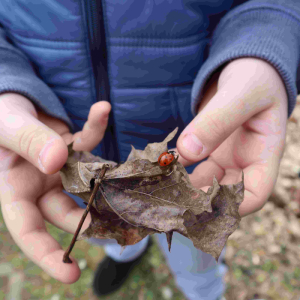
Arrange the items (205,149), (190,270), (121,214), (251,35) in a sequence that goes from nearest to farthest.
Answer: (121,214) < (205,149) < (251,35) < (190,270)

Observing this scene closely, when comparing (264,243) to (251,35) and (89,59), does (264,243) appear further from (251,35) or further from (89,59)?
(89,59)

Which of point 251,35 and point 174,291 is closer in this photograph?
point 251,35

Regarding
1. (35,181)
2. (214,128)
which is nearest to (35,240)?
(35,181)

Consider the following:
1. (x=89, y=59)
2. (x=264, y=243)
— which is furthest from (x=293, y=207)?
(x=89, y=59)

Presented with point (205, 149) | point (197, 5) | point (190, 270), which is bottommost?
point (190, 270)

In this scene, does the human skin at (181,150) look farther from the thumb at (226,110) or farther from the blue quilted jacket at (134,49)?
the blue quilted jacket at (134,49)

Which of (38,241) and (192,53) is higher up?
(192,53)

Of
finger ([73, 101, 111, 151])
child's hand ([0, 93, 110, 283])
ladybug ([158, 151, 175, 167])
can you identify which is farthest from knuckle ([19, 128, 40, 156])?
ladybug ([158, 151, 175, 167])

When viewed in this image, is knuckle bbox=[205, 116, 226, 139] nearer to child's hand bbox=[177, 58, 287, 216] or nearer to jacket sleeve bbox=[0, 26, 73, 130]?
child's hand bbox=[177, 58, 287, 216]

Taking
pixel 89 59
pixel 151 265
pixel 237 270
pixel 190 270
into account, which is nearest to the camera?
pixel 89 59
